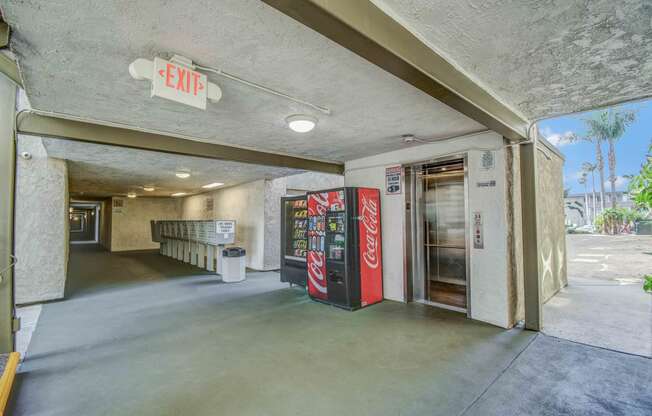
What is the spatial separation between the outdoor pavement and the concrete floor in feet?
1.29

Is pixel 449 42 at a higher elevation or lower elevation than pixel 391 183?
higher

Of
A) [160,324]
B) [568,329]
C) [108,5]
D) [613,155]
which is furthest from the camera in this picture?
[613,155]

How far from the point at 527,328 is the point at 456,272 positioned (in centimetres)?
187

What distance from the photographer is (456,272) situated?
534cm

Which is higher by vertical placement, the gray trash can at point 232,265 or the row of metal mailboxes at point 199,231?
the row of metal mailboxes at point 199,231

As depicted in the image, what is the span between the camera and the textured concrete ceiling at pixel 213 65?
1610 millimetres

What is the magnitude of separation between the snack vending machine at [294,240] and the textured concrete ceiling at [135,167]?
104 cm

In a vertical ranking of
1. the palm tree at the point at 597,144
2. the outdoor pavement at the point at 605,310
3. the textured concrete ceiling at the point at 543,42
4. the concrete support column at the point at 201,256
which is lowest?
the outdoor pavement at the point at 605,310

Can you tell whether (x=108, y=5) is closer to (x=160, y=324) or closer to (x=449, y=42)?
(x=449, y=42)

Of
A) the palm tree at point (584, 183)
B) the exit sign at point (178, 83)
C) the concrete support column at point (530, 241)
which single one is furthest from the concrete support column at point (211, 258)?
the palm tree at point (584, 183)

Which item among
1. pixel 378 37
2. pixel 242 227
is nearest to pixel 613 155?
pixel 242 227

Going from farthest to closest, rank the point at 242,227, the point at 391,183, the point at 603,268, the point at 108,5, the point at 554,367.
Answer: the point at 242,227 < the point at 603,268 < the point at 391,183 < the point at 554,367 < the point at 108,5

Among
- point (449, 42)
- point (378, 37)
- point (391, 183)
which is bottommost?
point (391, 183)

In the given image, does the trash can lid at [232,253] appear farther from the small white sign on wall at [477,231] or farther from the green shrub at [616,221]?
the green shrub at [616,221]
